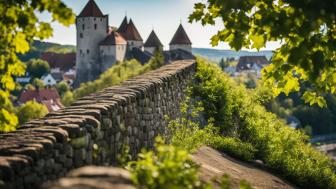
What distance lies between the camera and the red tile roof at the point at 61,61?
152875 mm

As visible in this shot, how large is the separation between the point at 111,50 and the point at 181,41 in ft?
43.1

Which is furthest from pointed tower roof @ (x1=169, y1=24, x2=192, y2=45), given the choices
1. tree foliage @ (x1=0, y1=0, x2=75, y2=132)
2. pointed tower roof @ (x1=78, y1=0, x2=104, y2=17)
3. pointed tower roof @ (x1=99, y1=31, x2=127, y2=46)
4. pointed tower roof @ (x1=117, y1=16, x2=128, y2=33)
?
tree foliage @ (x1=0, y1=0, x2=75, y2=132)

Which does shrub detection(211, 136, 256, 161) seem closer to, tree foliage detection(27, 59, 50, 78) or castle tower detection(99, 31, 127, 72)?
castle tower detection(99, 31, 127, 72)

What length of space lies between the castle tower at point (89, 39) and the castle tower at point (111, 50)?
1030 mm

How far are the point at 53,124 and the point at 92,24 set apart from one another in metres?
104

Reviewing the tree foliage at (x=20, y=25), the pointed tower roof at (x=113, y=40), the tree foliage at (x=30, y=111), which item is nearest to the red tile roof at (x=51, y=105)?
the tree foliage at (x=30, y=111)

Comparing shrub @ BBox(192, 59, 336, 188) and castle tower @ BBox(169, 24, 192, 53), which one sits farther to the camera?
castle tower @ BBox(169, 24, 192, 53)

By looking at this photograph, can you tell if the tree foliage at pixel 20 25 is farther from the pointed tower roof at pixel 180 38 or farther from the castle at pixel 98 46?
the pointed tower roof at pixel 180 38

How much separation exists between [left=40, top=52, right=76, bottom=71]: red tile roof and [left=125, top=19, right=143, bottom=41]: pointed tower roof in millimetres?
39479

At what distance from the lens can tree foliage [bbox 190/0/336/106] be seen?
4.84 meters

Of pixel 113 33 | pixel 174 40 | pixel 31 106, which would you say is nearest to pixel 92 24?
pixel 113 33

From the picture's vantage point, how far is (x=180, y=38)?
111562mm

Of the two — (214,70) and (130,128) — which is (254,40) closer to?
(130,128)

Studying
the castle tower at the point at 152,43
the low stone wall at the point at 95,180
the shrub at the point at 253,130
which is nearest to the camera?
the low stone wall at the point at 95,180
